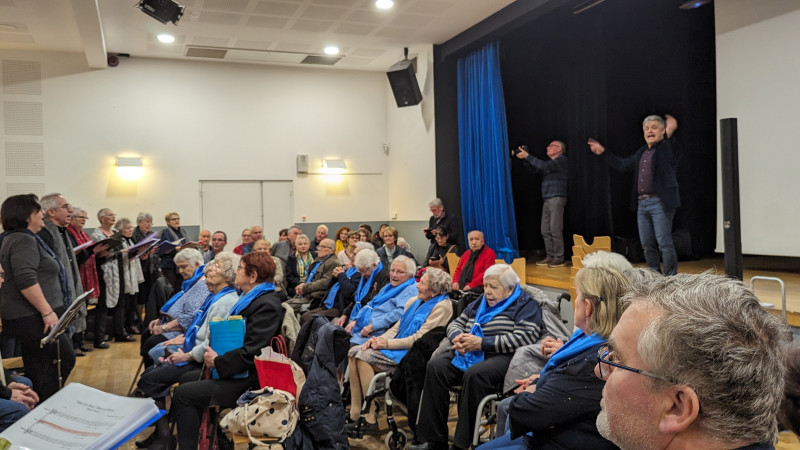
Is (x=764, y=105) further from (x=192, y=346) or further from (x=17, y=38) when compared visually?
(x=17, y=38)

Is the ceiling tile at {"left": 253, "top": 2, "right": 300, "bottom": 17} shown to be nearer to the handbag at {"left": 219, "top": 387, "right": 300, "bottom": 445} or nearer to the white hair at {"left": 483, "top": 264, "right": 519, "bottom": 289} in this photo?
the white hair at {"left": 483, "top": 264, "right": 519, "bottom": 289}

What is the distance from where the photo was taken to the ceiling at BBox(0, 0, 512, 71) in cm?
671

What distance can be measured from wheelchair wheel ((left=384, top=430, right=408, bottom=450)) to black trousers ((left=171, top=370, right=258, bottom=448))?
3.03ft

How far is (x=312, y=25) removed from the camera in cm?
753

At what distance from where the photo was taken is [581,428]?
79.1 inches

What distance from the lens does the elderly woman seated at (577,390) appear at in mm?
2000

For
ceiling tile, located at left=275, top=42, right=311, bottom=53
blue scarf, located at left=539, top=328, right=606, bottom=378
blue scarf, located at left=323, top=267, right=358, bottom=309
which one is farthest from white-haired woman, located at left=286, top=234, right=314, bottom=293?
blue scarf, located at left=539, top=328, right=606, bottom=378

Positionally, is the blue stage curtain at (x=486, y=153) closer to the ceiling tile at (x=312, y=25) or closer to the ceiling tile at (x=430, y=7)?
the ceiling tile at (x=430, y=7)

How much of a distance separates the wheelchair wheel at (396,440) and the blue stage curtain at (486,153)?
14.0 ft

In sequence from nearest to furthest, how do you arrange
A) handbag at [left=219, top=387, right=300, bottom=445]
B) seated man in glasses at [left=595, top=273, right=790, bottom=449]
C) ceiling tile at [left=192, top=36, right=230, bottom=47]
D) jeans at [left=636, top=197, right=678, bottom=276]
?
1. seated man in glasses at [left=595, top=273, right=790, bottom=449]
2. handbag at [left=219, top=387, right=300, bottom=445]
3. jeans at [left=636, top=197, right=678, bottom=276]
4. ceiling tile at [left=192, top=36, right=230, bottom=47]

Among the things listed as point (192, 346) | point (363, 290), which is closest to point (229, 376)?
point (192, 346)

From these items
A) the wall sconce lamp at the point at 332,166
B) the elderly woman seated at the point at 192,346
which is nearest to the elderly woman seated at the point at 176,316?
the elderly woman seated at the point at 192,346

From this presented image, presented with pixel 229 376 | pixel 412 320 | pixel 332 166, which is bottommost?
pixel 229 376

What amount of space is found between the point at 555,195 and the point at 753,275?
2.26 metres
